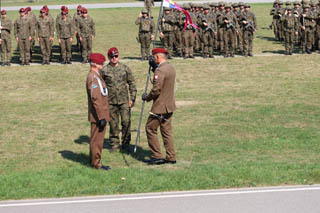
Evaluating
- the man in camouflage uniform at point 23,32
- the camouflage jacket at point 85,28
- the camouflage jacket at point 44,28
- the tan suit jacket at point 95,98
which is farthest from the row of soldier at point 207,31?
the tan suit jacket at point 95,98

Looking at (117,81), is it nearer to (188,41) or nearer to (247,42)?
(188,41)

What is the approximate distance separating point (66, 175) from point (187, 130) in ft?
13.6

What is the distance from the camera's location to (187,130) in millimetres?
14336

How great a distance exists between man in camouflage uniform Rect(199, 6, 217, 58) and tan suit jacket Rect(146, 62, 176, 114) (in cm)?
1404

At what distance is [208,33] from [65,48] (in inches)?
221

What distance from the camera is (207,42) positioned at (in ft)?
83.6

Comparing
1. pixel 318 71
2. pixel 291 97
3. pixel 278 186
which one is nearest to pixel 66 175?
pixel 278 186

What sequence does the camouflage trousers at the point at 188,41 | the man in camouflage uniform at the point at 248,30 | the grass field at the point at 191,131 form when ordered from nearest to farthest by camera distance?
the grass field at the point at 191,131
the camouflage trousers at the point at 188,41
the man in camouflage uniform at the point at 248,30

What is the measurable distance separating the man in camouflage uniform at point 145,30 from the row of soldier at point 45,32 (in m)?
1.83

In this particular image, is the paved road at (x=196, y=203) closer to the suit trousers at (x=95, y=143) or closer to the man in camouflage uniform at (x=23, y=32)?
the suit trousers at (x=95, y=143)

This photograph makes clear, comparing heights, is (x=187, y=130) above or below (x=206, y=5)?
below

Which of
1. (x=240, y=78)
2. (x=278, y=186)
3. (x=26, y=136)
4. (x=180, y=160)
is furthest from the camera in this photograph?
(x=240, y=78)

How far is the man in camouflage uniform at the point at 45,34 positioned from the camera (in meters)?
24.2

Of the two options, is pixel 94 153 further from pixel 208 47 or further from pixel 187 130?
pixel 208 47
